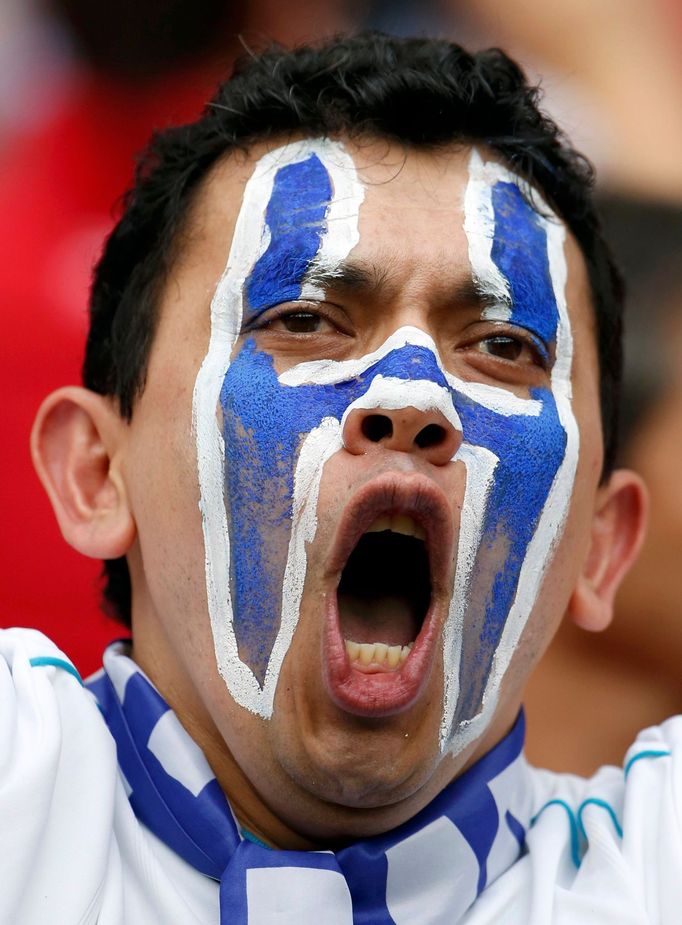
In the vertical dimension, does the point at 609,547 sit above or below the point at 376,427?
below

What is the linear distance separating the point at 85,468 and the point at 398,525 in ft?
2.10

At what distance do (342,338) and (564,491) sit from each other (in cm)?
41

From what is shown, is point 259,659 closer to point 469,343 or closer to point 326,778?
point 326,778

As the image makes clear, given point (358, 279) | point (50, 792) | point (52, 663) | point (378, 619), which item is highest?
point (358, 279)

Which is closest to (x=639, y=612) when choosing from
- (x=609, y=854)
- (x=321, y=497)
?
(x=609, y=854)

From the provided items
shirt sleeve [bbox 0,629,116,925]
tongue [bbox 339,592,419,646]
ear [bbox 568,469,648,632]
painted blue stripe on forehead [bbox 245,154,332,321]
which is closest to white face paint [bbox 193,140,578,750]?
painted blue stripe on forehead [bbox 245,154,332,321]

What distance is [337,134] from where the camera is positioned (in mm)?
1911

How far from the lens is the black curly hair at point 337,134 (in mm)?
1942

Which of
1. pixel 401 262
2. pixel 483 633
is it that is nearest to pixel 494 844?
pixel 483 633

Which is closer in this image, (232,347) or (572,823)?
(232,347)

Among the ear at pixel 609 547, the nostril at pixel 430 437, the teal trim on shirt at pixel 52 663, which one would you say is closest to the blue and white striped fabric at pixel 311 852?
the teal trim on shirt at pixel 52 663

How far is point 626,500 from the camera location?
218 centimetres

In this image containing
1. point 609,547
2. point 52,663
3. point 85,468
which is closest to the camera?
point 52,663

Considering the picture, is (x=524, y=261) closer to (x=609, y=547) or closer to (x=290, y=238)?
(x=290, y=238)
